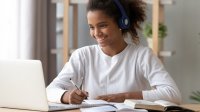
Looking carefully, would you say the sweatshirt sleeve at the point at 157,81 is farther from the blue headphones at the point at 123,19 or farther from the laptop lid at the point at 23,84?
the laptop lid at the point at 23,84

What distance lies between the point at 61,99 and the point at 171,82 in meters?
0.53

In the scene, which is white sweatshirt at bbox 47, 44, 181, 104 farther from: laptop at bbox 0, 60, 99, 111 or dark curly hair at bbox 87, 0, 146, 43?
laptop at bbox 0, 60, 99, 111

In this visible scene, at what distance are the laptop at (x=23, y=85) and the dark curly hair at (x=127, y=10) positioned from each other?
0.65 meters

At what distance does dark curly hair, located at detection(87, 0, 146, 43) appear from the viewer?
6.55ft

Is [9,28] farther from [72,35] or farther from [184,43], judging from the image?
[184,43]

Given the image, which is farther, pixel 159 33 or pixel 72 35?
pixel 72 35

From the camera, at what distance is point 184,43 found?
303cm

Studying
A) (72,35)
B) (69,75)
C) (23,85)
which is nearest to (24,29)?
(72,35)

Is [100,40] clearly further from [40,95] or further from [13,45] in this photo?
[13,45]

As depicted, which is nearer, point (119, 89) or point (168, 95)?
point (168, 95)

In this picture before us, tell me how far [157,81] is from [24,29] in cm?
122

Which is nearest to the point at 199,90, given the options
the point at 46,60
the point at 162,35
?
the point at 162,35

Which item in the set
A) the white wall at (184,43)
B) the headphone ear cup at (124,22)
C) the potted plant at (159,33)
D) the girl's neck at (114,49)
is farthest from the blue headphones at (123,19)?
the white wall at (184,43)

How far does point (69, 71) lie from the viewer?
202cm
